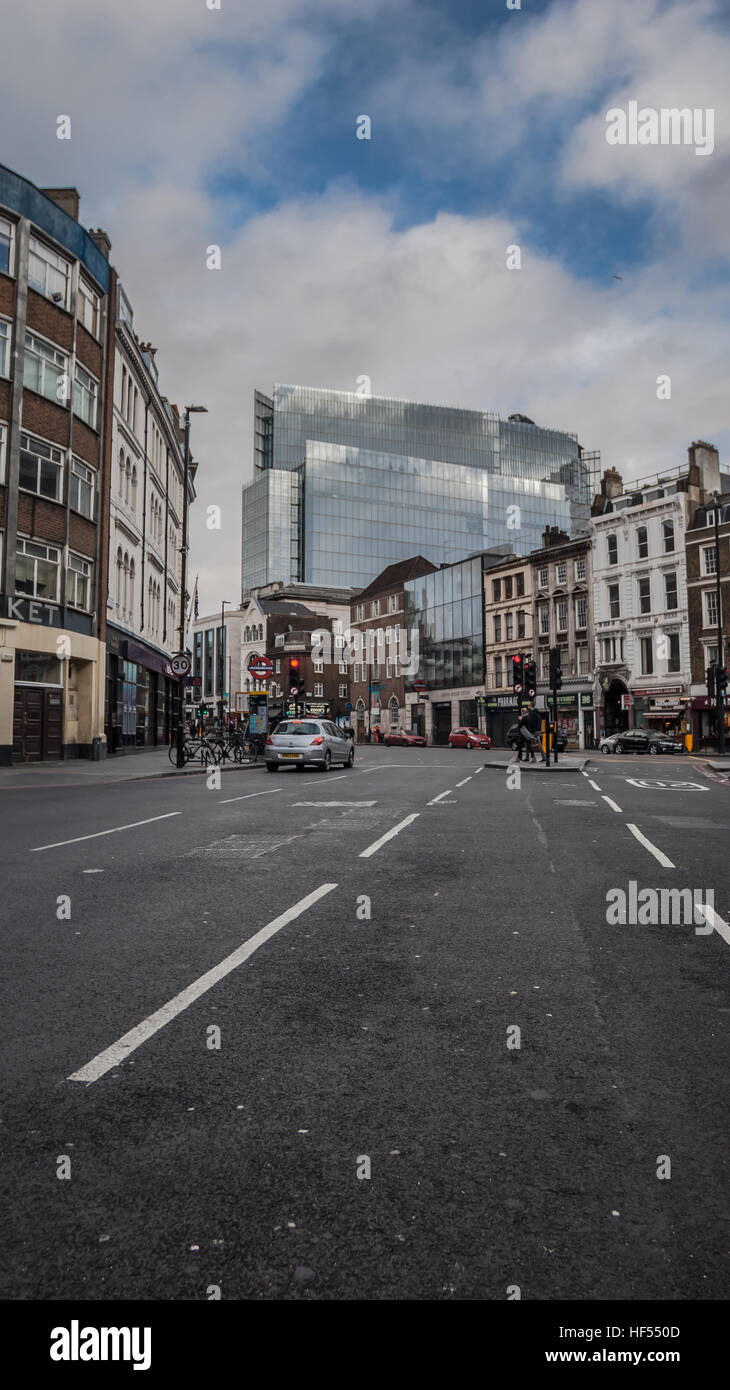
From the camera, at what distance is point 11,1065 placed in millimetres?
3402

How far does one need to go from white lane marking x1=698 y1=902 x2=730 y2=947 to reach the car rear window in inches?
719

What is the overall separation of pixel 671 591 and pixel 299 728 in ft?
105

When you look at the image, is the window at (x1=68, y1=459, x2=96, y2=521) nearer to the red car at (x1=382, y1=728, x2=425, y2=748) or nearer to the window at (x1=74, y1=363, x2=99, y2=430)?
the window at (x1=74, y1=363, x2=99, y2=430)

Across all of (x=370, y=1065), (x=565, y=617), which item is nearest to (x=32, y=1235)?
(x=370, y=1065)

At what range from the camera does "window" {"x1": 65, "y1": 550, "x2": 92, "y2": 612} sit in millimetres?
27812

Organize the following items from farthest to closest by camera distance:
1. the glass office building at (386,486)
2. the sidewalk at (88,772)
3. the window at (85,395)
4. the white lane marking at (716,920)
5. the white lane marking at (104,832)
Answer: the glass office building at (386,486) < the window at (85,395) < the sidewalk at (88,772) < the white lane marking at (104,832) < the white lane marking at (716,920)

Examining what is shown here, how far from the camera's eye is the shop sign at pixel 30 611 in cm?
2489

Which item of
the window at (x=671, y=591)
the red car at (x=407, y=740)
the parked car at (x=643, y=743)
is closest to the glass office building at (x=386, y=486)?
the red car at (x=407, y=740)

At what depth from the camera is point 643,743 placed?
43375mm

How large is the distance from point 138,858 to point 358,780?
1216 centimetres

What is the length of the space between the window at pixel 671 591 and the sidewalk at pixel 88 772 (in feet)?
96.4

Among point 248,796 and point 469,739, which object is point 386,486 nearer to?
point 469,739

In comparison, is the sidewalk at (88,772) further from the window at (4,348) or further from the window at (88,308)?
the window at (88,308)
